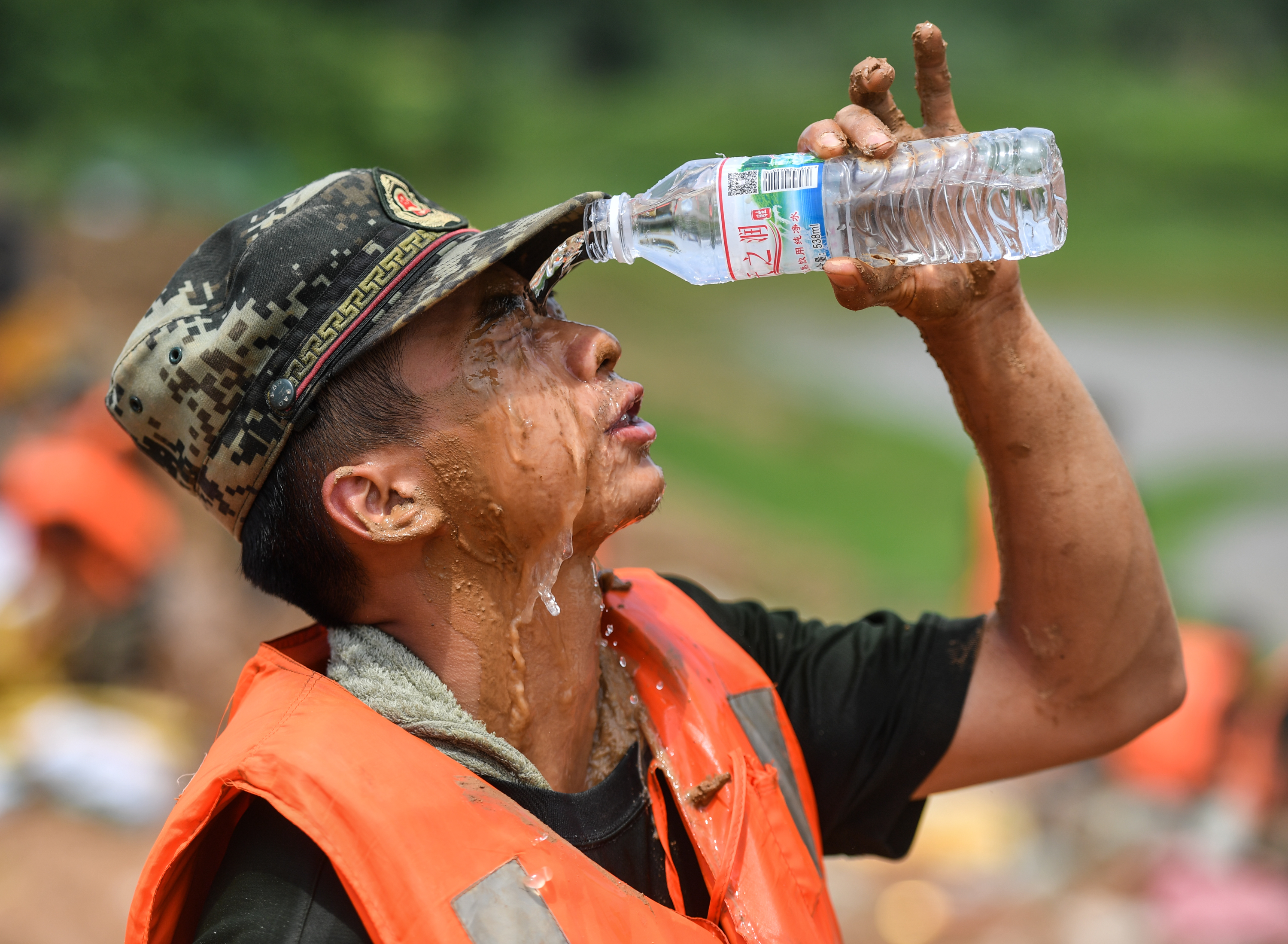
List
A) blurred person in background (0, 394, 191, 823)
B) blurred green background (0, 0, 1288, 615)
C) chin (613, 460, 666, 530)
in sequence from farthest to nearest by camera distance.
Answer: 1. blurred green background (0, 0, 1288, 615)
2. blurred person in background (0, 394, 191, 823)
3. chin (613, 460, 666, 530)

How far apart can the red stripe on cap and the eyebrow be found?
0.46 ft

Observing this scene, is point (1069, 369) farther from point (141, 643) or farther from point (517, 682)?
point (141, 643)

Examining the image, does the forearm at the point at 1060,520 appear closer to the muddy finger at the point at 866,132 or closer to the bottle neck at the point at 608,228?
the muddy finger at the point at 866,132

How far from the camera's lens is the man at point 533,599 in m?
1.95

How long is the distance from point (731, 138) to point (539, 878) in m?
26.1

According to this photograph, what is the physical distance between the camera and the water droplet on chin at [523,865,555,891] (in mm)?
1869

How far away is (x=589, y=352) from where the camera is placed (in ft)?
7.63

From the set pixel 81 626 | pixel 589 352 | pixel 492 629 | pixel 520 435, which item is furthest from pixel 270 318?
pixel 81 626

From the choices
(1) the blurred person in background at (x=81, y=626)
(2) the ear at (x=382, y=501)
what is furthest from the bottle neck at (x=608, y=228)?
(1) the blurred person in background at (x=81, y=626)

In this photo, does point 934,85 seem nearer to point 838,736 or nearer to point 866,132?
point 866,132

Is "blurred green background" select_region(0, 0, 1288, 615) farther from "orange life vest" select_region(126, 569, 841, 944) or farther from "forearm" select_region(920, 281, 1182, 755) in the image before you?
"orange life vest" select_region(126, 569, 841, 944)

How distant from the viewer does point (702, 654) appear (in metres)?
2.46

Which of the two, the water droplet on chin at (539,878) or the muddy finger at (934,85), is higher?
the muddy finger at (934,85)

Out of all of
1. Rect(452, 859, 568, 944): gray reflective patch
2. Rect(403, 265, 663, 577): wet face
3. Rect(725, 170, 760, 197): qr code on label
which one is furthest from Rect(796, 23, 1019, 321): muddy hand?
Rect(452, 859, 568, 944): gray reflective patch
